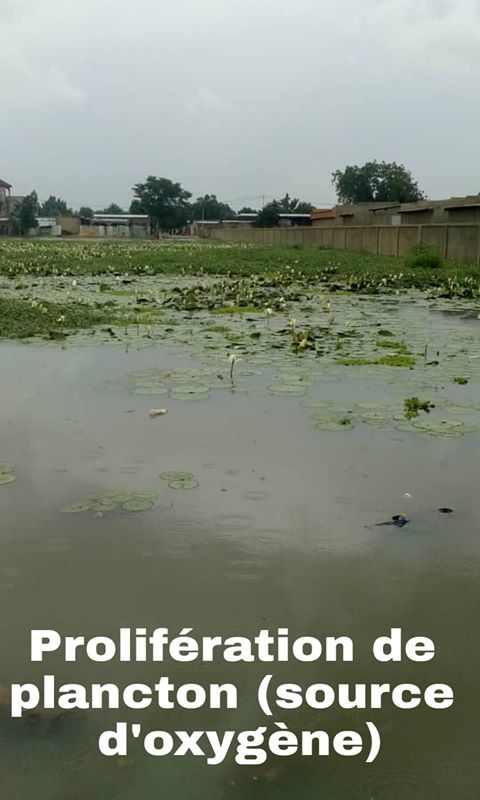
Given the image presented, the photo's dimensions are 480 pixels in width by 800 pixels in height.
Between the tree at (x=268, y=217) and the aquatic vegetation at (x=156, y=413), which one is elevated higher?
the tree at (x=268, y=217)

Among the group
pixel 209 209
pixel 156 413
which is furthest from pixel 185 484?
pixel 209 209

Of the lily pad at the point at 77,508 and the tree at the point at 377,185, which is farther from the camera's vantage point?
the tree at the point at 377,185

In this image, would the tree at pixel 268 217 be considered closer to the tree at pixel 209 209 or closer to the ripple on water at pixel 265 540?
the tree at pixel 209 209

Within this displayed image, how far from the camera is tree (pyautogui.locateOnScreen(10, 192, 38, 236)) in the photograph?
2404 inches

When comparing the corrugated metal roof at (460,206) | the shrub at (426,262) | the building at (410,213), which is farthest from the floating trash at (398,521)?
the corrugated metal roof at (460,206)

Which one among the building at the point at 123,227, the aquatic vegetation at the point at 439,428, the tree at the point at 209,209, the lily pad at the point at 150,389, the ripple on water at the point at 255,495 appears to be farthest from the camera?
the tree at the point at 209,209

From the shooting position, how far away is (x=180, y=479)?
323 cm

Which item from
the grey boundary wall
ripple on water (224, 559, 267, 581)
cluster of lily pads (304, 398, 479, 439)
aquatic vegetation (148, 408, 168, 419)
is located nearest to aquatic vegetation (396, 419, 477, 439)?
cluster of lily pads (304, 398, 479, 439)

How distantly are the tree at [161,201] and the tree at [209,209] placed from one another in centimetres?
1160

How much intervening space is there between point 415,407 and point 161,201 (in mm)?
78240

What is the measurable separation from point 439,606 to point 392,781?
721 millimetres

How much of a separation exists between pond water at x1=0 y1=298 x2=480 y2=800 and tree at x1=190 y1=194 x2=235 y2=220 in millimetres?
90356

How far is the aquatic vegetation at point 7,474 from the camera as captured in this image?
126 inches

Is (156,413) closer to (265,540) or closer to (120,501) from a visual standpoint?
(120,501)
